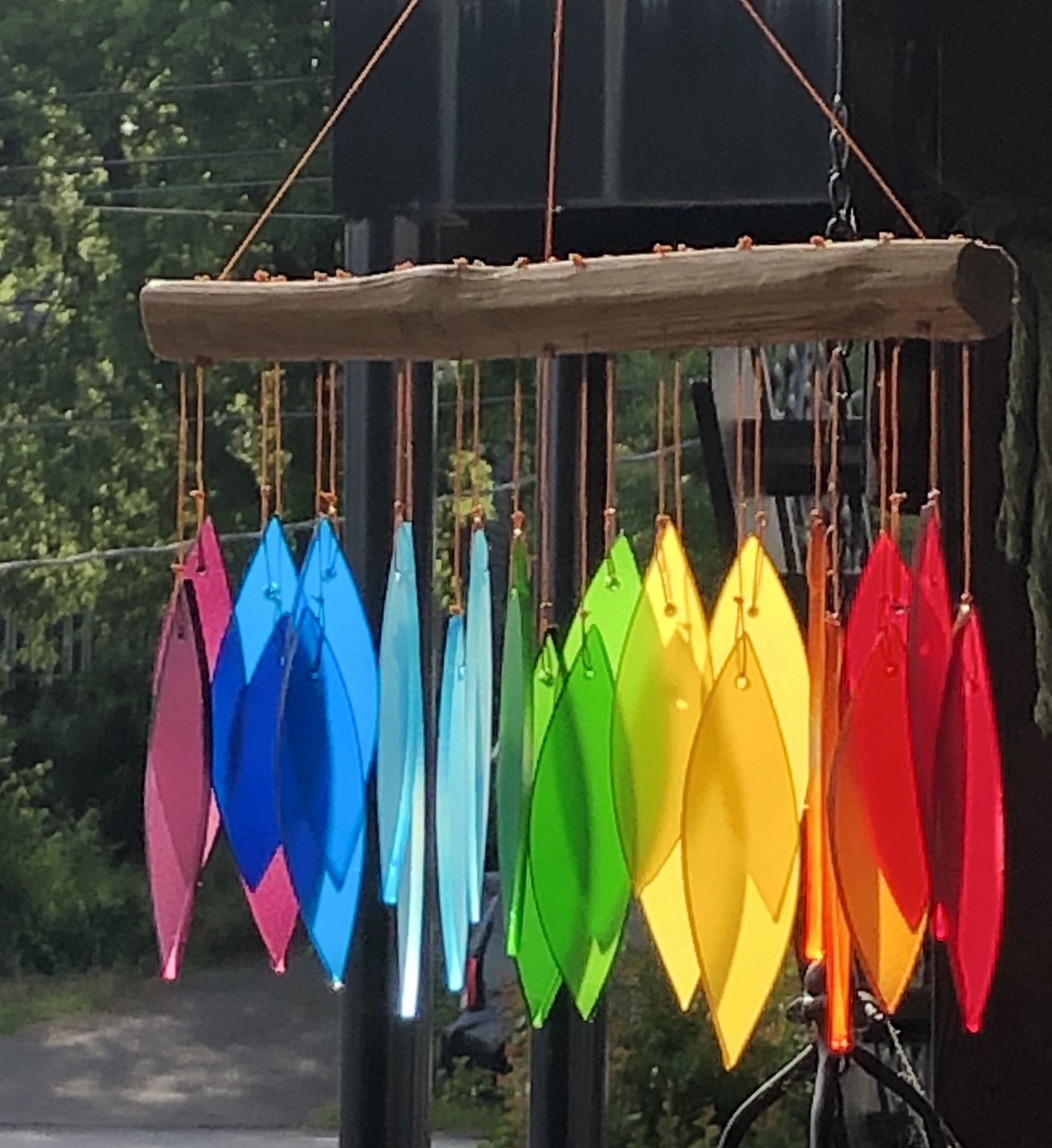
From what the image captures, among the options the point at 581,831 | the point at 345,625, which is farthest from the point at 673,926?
the point at 345,625

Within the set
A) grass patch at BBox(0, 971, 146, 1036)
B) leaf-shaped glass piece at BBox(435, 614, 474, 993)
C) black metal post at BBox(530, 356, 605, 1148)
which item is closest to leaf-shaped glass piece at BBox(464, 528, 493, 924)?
leaf-shaped glass piece at BBox(435, 614, 474, 993)

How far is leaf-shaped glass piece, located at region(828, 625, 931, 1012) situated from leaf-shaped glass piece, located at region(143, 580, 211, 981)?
244 mm

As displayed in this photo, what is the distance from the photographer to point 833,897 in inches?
25.1

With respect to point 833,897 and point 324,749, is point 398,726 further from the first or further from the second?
point 833,897

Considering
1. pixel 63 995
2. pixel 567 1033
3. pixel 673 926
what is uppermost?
pixel 673 926

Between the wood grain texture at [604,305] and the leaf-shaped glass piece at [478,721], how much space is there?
106 millimetres

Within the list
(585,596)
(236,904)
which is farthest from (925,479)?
(236,904)

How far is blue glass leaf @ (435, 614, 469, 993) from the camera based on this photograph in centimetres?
69

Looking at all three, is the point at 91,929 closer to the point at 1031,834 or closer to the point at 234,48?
the point at 234,48

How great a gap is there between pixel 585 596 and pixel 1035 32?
1.65 ft

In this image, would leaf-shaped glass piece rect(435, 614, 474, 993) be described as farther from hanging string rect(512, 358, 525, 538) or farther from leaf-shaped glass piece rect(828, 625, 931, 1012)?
leaf-shaped glass piece rect(828, 625, 931, 1012)

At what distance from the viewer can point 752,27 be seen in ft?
3.88

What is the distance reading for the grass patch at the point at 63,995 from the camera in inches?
77.9

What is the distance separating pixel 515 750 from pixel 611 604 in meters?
0.07
